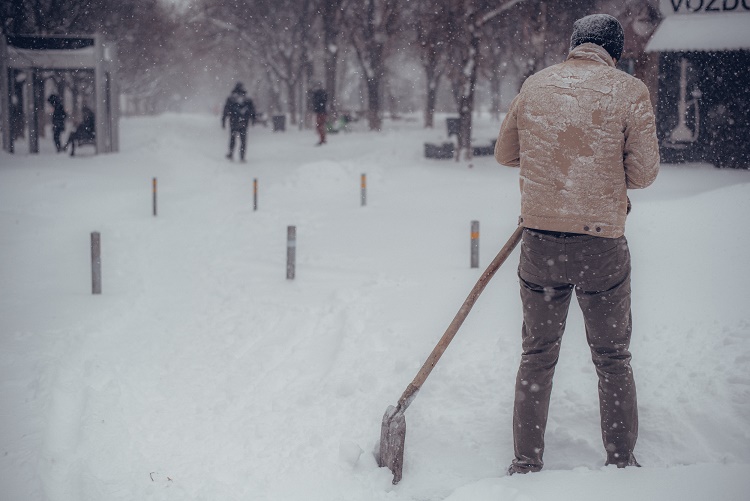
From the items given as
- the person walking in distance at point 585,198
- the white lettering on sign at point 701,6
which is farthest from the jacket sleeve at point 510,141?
the white lettering on sign at point 701,6

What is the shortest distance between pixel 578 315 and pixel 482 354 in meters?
1.11

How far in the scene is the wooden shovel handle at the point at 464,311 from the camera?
3.73 meters

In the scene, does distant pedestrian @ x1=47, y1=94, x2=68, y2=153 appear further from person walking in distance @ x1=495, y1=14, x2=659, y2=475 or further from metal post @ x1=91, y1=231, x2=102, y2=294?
person walking in distance @ x1=495, y1=14, x2=659, y2=475

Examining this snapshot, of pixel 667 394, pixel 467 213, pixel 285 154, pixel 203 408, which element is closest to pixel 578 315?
pixel 667 394

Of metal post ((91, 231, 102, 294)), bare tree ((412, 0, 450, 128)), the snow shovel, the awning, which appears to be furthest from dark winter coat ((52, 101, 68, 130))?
the snow shovel

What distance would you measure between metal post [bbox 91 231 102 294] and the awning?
1504cm

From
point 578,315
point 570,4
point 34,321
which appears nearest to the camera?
point 578,315

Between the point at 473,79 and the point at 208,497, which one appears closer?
the point at 208,497

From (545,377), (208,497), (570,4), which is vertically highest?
(570,4)

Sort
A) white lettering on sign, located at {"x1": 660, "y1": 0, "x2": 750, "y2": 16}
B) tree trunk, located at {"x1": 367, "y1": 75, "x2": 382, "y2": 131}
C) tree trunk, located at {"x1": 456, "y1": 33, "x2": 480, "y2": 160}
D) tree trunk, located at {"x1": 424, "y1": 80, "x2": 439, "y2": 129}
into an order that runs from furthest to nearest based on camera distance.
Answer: tree trunk, located at {"x1": 424, "y1": 80, "x2": 439, "y2": 129}, tree trunk, located at {"x1": 367, "y1": 75, "x2": 382, "y2": 131}, tree trunk, located at {"x1": 456, "y1": 33, "x2": 480, "y2": 160}, white lettering on sign, located at {"x1": 660, "y1": 0, "x2": 750, "y2": 16}

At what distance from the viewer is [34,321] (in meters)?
6.90

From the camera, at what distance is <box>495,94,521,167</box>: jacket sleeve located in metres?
3.49

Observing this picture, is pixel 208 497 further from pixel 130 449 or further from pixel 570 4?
pixel 570 4

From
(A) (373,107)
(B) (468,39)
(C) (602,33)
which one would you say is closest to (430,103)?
(A) (373,107)
